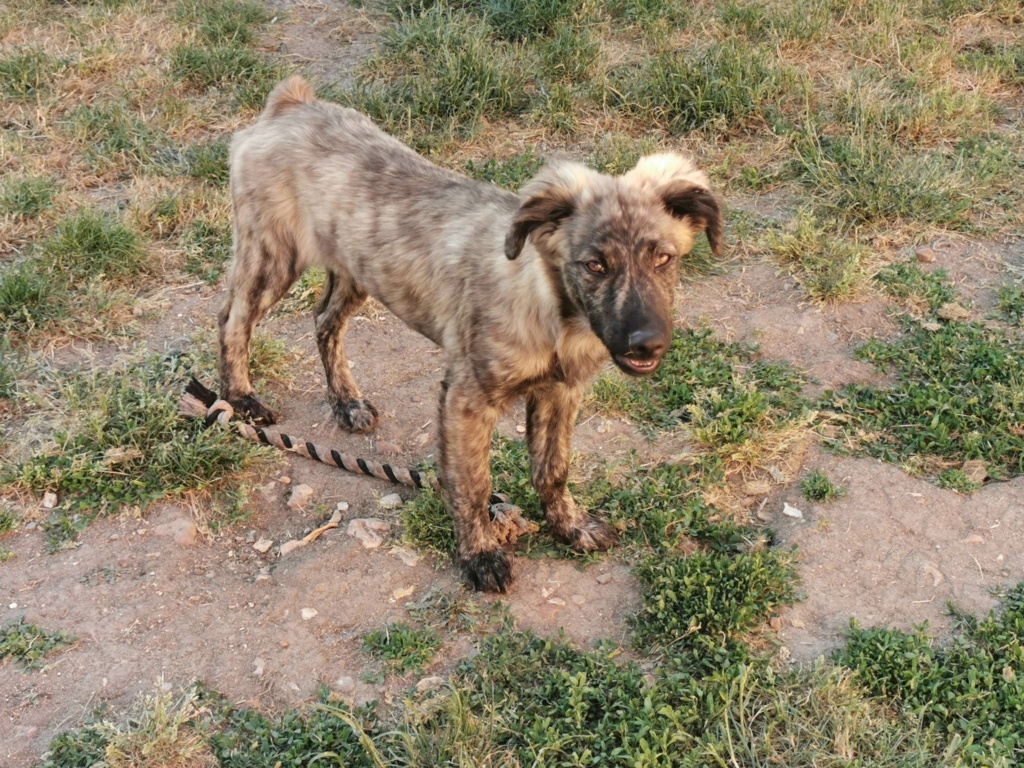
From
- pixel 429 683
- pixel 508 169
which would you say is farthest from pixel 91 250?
pixel 429 683

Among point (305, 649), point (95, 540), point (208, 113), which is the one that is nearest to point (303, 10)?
point (208, 113)

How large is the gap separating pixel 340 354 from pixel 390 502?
38.4 inches

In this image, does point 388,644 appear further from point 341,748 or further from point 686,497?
point 686,497

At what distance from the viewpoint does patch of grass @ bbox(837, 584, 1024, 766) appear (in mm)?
3404

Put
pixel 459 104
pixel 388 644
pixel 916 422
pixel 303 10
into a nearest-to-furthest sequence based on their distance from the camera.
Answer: pixel 388 644 < pixel 916 422 < pixel 459 104 < pixel 303 10

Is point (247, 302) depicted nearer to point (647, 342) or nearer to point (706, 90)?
point (647, 342)

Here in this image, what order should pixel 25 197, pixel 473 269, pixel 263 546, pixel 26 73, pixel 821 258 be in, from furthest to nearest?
pixel 26 73
pixel 25 197
pixel 821 258
pixel 263 546
pixel 473 269

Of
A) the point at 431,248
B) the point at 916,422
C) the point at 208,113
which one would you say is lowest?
the point at 208,113

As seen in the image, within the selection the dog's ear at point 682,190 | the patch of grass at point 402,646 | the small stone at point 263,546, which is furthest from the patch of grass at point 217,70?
the patch of grass at point 402,646

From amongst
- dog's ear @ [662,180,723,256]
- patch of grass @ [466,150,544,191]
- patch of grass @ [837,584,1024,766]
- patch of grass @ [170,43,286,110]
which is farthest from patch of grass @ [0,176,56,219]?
patch of grass @ [837,584,1024,766]

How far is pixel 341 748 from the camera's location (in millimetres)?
3453

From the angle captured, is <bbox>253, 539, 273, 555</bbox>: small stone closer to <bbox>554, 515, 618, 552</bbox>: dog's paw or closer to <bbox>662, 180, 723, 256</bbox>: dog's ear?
<bbox>554, 515, 618, 552</bbox>: dog's paw

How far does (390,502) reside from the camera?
4590 mm

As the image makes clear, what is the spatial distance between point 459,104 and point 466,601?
172 inches
